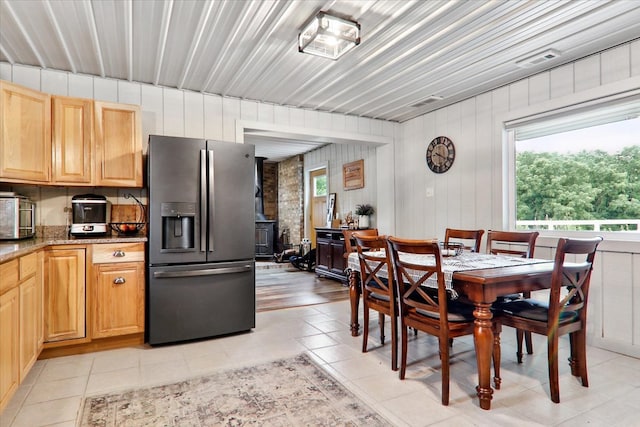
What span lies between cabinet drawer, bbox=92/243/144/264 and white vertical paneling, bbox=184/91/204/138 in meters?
1.38

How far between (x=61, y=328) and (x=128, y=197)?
130 centimetres

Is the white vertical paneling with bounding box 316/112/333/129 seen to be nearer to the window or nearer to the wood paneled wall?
the wood paneled wall

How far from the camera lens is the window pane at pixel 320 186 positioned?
7.63m

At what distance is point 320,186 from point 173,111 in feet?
14.1

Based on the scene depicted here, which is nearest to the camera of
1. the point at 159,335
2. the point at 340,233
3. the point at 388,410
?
the point at 388,410

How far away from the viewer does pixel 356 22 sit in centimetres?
253

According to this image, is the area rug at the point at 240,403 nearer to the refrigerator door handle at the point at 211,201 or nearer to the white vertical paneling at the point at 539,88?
the refrigerator door handle at the point at 211,201

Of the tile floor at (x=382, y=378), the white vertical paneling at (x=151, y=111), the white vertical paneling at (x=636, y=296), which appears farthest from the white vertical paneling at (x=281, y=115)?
the white vertical paneling at (x=636, y=296)

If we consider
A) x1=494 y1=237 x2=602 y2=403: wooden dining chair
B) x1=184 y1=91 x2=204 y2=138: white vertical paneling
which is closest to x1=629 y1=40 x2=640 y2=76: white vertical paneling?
x1=494 y1=237 x2=602 y2=403: wooden dining chair

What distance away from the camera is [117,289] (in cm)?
301

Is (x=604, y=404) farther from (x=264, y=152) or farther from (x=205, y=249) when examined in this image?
(x=264, y=152)

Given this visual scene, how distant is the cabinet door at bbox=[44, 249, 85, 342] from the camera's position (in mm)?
2768

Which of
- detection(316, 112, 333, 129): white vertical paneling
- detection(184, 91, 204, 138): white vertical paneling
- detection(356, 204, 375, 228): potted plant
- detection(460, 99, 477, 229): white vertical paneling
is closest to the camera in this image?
detection(184, 91, 204, 138): white vertical paneling

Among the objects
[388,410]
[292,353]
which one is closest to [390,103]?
[292,353]
